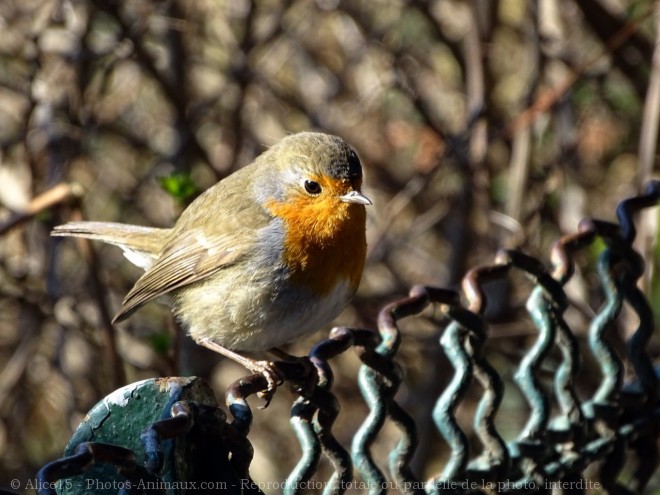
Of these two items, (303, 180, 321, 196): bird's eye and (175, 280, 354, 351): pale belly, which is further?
(303, 180, 321, 196): bird's eye

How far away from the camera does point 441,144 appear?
14.9ft

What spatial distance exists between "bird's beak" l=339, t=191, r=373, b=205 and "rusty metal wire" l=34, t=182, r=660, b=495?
22.4 inches

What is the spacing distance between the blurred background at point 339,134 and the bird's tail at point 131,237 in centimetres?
40

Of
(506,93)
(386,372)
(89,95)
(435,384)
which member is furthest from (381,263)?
(386,372)

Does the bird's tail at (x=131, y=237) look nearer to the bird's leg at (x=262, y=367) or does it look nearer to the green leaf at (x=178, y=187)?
the green leaf at (x=178, y=187)

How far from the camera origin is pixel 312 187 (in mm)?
2924

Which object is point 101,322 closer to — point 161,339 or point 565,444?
point 161,339

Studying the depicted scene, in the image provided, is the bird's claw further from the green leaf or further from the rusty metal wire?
the green leaf

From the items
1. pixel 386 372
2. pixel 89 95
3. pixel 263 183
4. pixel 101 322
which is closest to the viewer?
pixel 386 372

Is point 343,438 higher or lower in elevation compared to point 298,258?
lower

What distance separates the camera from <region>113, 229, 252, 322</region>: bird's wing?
9.77 feet

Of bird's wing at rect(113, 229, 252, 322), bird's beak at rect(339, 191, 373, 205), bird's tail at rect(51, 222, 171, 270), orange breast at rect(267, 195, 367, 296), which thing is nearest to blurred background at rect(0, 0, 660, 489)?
bird's tail at rect(51, 222, 171, 270)

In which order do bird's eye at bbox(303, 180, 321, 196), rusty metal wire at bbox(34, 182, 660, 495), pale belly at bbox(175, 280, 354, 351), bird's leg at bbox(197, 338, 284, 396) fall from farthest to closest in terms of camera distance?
bird's eye at bbox(303, 180, 321, 196) < pale belly at bbox(175, 280, 354, 351) < bird's leg at bbox(197, 338, 284, 396) < rusty metal wire at bbox(34, 182, 660, 495)

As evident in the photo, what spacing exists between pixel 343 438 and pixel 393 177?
4.43 ft
